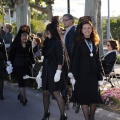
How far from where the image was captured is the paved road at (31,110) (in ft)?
22.5

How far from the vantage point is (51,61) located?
6.38m

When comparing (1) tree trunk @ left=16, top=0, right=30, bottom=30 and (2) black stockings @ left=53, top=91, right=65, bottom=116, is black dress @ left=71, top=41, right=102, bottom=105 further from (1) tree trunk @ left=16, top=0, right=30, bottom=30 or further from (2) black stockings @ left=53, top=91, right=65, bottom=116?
(1) tree trunk @ left=16, top=0, right=30, bottom=30

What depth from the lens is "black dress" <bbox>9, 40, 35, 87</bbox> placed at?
8.00 meters

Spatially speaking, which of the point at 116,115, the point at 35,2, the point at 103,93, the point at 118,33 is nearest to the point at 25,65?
the point at 103,93

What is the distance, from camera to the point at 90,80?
576 centimetres

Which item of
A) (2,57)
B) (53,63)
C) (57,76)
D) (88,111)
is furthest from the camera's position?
(2,57)

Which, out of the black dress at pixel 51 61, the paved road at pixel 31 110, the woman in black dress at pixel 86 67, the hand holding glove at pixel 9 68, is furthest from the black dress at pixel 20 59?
the woman in black dress at pixel 86 67

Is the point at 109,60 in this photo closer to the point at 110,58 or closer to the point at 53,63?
the point at 110,58

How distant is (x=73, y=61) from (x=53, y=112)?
1.98 meters

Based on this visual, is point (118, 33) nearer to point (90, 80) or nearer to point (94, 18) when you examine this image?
point (94, 18)

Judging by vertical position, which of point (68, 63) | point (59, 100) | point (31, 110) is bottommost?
point (31, 110)

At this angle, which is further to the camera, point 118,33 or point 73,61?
point 118,33

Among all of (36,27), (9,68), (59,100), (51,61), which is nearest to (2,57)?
(9,68)

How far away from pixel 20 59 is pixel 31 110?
119cm
